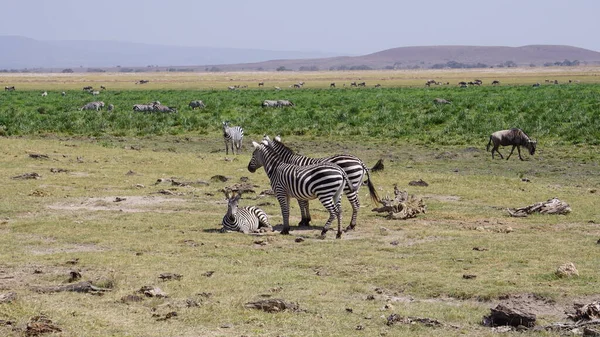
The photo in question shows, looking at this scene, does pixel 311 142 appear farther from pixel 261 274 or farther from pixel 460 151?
pixel 261 274

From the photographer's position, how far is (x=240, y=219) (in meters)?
14.8

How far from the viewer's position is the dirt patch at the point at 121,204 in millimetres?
17041

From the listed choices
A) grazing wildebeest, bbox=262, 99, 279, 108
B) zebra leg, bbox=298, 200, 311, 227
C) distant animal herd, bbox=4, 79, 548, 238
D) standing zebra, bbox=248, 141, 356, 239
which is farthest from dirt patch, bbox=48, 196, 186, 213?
grazing wildebeest, bbox=262, 99, 279, 108

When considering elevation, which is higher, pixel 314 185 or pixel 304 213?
pixel 314 185

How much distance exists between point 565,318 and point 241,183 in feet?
41.7

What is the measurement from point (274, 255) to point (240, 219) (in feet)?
7.50

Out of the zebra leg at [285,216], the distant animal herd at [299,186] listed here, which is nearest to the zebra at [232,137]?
the distant animal herd at [299,186]

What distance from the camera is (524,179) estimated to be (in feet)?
71.6

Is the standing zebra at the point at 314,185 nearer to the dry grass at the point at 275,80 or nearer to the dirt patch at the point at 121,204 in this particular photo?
the dirt patch at the point at 121,204

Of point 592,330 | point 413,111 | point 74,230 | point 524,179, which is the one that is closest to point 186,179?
point 74,230

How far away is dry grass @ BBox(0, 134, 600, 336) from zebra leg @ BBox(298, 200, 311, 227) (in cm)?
65

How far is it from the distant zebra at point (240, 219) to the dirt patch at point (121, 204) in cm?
246

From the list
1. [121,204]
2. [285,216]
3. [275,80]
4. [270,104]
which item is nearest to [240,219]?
[285,216]

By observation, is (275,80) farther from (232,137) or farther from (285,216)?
(285,216)
